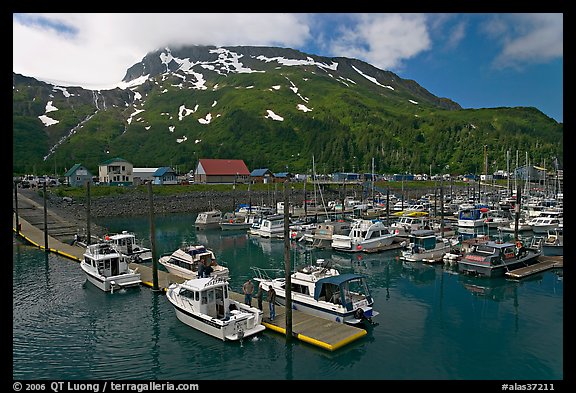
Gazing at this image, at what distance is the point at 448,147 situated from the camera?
175125 millimetres

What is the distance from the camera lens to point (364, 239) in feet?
135

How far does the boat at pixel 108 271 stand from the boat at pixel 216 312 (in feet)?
27.7

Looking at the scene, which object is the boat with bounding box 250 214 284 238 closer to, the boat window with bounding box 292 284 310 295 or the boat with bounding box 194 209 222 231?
the boat with bounding box 194 209 222 231

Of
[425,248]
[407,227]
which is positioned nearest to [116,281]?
[425,248]

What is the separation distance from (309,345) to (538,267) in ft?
81.6

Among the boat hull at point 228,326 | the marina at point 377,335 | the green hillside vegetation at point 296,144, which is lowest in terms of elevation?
the marina at point 377,335

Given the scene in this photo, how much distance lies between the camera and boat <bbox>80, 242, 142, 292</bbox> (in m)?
26.6

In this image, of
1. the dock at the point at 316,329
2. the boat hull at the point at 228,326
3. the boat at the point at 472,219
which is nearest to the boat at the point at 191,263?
the dock at the point at 316,329

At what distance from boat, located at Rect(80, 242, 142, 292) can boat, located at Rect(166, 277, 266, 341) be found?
8452 millimetres

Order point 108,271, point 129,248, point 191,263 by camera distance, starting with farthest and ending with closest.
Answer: point 129,248 → point 191,263 → point 108,271

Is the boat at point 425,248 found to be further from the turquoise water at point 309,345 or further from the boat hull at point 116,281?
the boat hull at point 116,281

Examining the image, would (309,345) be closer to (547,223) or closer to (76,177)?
(547,223)

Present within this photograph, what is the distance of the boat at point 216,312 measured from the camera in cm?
1831
